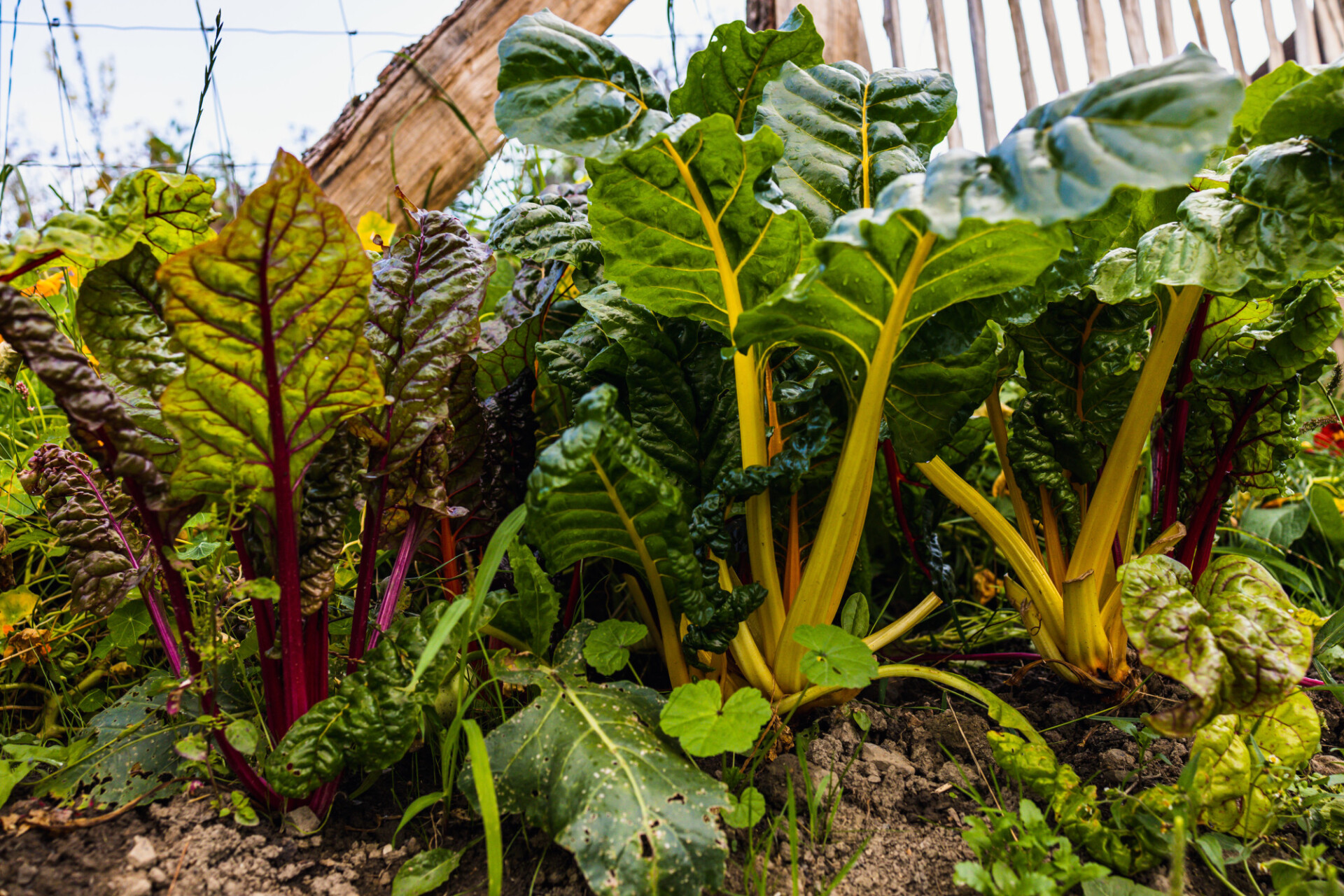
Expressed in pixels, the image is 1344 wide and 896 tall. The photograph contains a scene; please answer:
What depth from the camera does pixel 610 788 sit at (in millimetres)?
788

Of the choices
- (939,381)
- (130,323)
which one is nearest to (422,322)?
(130,323)

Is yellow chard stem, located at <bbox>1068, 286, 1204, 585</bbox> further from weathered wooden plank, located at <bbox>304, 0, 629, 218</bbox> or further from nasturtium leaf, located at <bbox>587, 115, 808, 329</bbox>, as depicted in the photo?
weathered wooden plank, located at <bbox>304, 0, 629, 218</bbox>

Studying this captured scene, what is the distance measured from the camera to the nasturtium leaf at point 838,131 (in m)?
1.07

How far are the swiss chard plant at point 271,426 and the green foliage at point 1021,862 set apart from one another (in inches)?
23.6

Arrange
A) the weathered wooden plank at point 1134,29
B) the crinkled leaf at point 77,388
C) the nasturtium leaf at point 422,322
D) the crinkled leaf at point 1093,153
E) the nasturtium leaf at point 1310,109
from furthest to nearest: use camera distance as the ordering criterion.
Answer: the weathered wooden plank at point 1134,29 → the nasturtium leaf at point 422,322 → the nasturtium leaf at point 1310,109 → the crinkled leaf at point 77,388 → the crinkled leaf at point 1093,153

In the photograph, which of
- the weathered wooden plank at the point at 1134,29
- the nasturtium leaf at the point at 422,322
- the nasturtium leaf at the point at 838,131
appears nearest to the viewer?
the nasturtium leaf at the point at 422,322

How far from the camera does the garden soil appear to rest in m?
0.76

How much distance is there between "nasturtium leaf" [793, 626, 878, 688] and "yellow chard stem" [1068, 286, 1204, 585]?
0.42 meters

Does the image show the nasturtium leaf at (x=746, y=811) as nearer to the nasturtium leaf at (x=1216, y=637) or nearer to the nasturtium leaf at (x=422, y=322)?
the nasturtium leaf at (x=1216, y=637)

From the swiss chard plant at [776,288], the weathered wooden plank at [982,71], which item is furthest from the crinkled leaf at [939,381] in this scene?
the weathered wooden plank at [982,71]

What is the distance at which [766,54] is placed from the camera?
109cm

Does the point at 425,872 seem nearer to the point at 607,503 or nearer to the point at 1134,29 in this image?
the point at 607,503

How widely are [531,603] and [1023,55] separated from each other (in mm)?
2641

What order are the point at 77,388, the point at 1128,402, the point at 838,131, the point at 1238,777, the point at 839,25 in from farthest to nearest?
the point at 839,25 < the point at 1128,402 < the point at 838,131 < the point at 1238,777 < the point at 77,388
